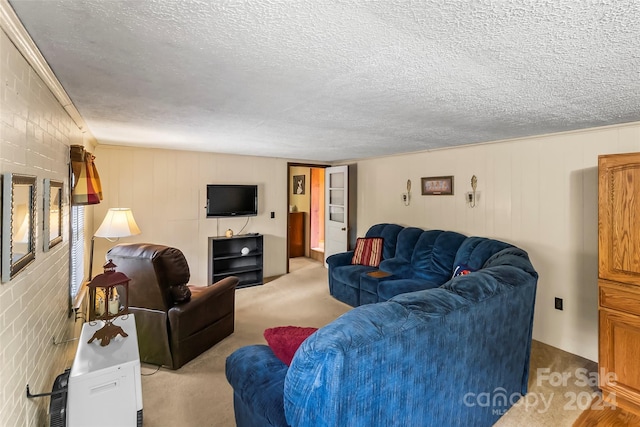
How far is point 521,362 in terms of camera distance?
2.29 m

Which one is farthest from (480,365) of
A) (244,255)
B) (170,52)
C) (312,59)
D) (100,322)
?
(244,255)

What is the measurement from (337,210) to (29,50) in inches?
195

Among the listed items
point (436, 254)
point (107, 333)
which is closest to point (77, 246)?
point (107, 333)

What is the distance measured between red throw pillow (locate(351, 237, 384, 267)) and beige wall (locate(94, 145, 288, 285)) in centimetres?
166

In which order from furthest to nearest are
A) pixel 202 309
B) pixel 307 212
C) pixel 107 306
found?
pixel 307 212, pixel 202 309, pixel 107 306

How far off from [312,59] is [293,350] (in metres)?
1.45

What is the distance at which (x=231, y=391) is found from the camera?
8.10 ft

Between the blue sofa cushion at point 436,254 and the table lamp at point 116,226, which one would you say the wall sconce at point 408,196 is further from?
the table lamp at point 116,226

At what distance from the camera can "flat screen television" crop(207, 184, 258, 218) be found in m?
4.96

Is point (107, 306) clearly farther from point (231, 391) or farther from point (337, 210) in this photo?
point (337, 210)

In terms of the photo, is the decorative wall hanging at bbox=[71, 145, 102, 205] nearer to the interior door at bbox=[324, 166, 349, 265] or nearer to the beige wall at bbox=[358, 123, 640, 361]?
the interior door at bbox=[324, 166, 349, 265]

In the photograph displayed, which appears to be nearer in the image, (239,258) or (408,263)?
(408,263)

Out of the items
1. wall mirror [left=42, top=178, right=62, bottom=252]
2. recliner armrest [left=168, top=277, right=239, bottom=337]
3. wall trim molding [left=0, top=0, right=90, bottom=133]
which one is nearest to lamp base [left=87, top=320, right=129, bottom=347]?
wall mirror [left=42, top=178, right=62, bottom=252]

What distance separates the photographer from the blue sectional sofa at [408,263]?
3545 mm
